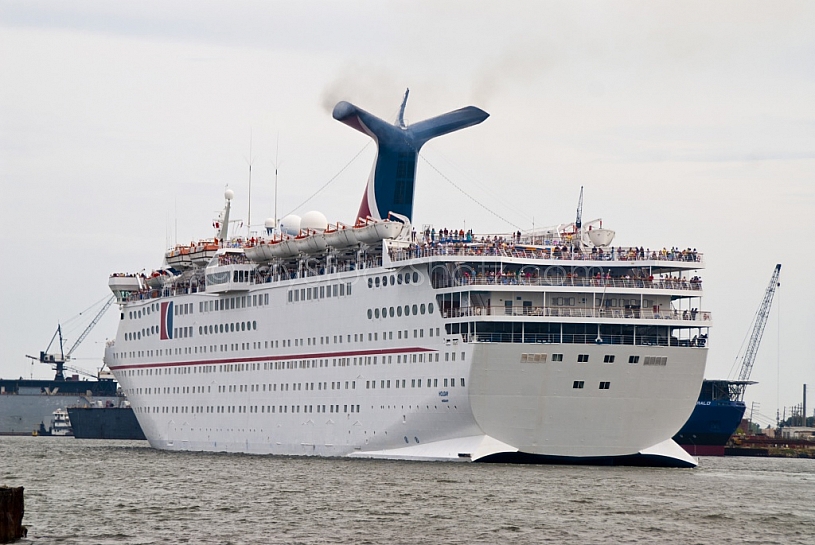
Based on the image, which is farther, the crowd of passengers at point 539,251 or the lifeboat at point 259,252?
the lifeboat at point 259,252

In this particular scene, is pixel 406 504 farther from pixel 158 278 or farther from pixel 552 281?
pixel 158 278

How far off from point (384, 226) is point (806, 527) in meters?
26.6

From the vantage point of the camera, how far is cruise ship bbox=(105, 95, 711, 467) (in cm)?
5678

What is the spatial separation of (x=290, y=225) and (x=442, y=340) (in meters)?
22.8

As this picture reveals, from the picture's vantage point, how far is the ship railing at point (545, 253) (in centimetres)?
5897

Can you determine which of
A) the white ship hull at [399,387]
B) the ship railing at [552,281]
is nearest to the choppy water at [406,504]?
the white ship hull at [399,387]

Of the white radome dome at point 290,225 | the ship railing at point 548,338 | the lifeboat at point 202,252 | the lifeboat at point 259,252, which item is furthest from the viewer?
the lifeboat at point 202,252

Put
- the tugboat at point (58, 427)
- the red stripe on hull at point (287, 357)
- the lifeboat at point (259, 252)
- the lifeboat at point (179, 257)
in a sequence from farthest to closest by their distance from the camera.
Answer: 1. the tugboat at point (58, 427)
2. the lifeboat at point (179, 257)
3. the lifeboat at point (259, 252)
4. the red stripe on hull at point (287, 357)

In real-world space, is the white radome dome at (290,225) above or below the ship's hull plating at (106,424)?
above

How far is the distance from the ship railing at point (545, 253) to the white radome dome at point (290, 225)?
19472 millimetres

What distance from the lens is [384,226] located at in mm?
63781

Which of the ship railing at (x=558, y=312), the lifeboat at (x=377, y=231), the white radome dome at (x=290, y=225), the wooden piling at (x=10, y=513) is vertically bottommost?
the wooden piling at (x=10, y=513)

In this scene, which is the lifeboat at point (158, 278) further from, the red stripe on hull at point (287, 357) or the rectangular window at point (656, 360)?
the rectangular window at point (656, 360)

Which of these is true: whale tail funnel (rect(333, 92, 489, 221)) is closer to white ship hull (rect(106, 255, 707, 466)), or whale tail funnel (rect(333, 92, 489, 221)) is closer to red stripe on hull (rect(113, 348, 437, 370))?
white ship hull (rect(106, 255, 707, 466))
